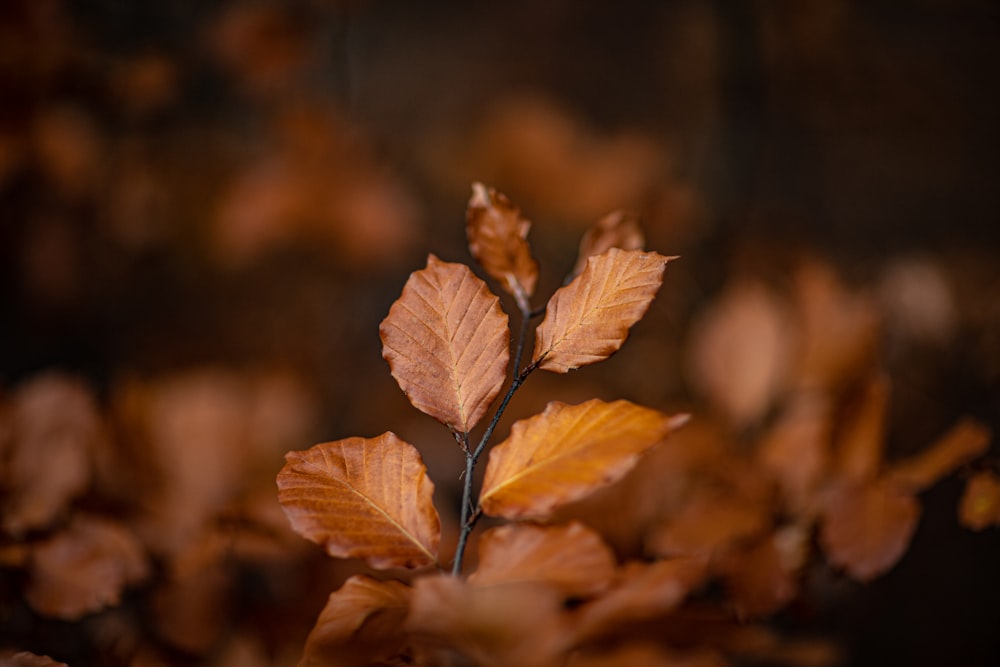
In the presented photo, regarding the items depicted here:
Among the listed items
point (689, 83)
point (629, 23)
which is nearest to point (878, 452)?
point (689, 83)

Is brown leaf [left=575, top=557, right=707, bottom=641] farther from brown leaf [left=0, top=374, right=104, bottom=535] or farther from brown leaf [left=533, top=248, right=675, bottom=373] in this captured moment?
brown leaf [left=0, top=374, right=104, bottom=535]

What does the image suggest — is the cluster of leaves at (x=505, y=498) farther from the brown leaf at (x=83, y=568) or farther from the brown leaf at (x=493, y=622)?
the brown leaf at (x=83, y=568)

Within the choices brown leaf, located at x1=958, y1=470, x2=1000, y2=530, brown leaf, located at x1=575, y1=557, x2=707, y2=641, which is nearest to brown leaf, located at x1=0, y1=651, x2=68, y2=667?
brown leaf, located at x1=575, y1=557, x2=707, y2=641

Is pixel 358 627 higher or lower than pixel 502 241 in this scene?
lower

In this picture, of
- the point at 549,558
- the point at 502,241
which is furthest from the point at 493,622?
the point at 502,241

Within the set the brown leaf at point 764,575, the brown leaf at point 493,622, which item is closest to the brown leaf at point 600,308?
the brown leaf at point 493,622

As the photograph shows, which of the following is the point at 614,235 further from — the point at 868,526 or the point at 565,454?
the point at 868,526

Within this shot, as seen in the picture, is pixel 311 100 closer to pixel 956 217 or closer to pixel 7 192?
pixel 7 192
